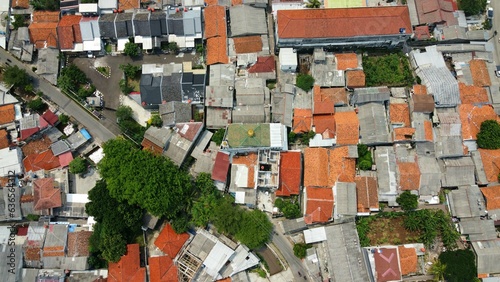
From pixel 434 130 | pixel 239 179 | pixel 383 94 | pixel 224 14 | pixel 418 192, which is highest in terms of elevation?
pixel 224 14

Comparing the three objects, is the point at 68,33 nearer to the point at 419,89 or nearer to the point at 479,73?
the point at 419,89

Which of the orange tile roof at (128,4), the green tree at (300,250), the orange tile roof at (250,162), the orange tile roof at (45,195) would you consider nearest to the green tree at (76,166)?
the orange tile roof at (45,195)

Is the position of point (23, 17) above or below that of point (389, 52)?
above

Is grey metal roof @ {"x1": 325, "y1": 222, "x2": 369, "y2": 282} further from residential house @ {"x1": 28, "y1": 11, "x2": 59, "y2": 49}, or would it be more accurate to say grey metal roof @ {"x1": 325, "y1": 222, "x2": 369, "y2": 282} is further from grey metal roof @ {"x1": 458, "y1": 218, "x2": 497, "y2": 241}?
residential house @ {"x1": 28, "y1": 11, "x2": 59, "y2": 49}

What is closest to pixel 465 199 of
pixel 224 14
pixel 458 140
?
pixel 458 140

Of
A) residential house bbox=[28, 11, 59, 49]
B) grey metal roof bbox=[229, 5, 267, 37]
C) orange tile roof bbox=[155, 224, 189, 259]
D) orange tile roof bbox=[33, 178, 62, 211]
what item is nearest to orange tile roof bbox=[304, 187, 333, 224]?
orange tile roof bbox=[155, 224, 189, 259]

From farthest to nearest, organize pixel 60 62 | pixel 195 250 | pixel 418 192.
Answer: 1. pixel 60 62
2. pixel 418 192
3. pixel 195 250

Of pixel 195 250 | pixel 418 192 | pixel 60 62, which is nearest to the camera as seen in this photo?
pixel 195 250

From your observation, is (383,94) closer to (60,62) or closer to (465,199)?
(465,199)
